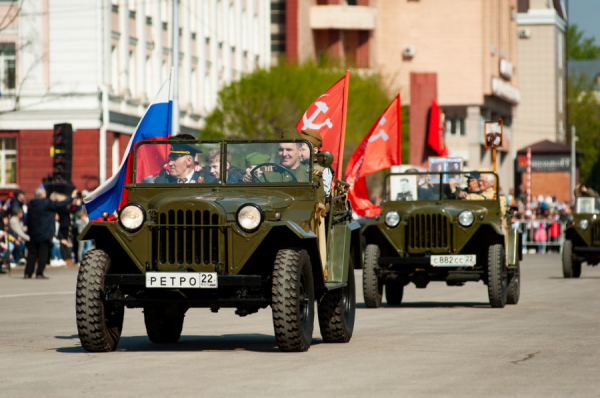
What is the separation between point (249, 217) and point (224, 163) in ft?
4.38

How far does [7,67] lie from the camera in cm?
4425

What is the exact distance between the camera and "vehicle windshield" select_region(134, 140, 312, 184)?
11.8 m

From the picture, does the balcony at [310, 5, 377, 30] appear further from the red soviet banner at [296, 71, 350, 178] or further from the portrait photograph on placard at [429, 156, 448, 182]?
the red soviet banner at [296, 71, 350, 178]

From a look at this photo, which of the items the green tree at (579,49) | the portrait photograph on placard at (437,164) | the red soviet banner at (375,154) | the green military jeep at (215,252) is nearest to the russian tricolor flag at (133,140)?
the green military jeep at (215,252)

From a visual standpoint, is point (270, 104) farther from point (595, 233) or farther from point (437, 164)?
point (595, 233)

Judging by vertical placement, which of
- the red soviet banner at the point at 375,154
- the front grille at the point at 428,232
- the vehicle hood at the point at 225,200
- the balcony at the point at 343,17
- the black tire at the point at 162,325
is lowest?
the black tire at the point at 162,325

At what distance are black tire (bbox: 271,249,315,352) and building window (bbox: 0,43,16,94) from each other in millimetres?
34503

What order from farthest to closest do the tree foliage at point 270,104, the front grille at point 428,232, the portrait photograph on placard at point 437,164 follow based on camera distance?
the tree foliage at point 270,104
the portrait photograph on placard at point 437,164
the front grille at point 428,232

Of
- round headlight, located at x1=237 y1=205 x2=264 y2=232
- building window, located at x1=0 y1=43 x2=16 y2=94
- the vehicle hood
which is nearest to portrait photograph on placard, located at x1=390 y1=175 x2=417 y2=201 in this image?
the vehicle hood

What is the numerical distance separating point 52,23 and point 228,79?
1763 centimetres

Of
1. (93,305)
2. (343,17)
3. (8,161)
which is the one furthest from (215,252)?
(343,17)

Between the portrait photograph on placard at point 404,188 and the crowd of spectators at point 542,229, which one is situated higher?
the portrait photograph on placard at point 404,188

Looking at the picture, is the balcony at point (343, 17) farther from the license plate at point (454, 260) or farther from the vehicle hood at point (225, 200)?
the vehicle hood at point (225, 200)

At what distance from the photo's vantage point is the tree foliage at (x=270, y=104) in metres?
51.3
